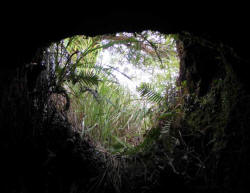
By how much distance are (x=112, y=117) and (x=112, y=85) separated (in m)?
0.52

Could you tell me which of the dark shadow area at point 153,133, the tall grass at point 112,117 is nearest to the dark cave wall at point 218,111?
the dark shadow area at point 153,133

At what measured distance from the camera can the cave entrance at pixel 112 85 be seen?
4.32 feet

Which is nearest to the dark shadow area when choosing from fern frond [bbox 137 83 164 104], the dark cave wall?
the dark cave wall


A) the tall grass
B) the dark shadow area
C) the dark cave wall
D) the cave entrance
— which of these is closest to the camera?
the dark shadow area

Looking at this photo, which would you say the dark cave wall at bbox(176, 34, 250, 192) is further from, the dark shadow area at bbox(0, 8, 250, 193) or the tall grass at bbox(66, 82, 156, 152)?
the tall grass at bbox(66, 82, 156, 152)

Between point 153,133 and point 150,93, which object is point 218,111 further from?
point 150,93

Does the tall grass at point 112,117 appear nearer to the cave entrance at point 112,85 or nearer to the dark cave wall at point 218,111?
the cave entrance at point 112,85

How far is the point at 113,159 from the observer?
48.5 inches

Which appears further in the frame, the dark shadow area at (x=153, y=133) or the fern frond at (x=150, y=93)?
the fern frond at (x=150, y=93)

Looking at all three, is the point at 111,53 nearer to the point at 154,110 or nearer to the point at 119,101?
the point at 119,101

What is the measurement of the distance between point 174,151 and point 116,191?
0.40 m

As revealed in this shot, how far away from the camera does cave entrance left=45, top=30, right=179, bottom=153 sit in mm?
1317

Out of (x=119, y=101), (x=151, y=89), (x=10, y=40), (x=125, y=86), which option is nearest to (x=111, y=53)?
(x=125, y=86)

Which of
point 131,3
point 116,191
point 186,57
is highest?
point 186,57
